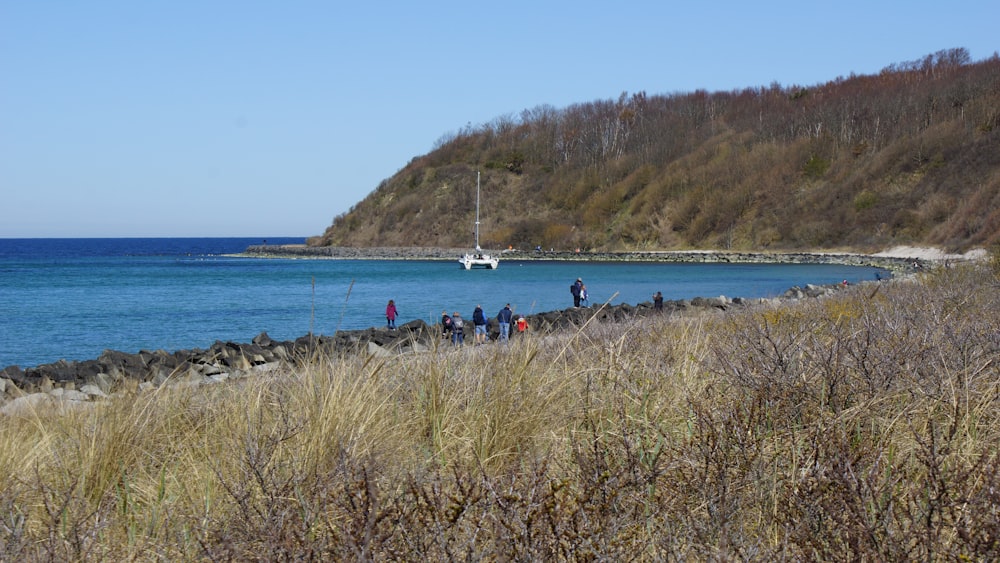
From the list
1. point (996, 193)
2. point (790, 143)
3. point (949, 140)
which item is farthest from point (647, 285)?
point (790, 143)

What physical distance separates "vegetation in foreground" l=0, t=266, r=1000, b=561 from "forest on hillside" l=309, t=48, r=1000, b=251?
59.1m

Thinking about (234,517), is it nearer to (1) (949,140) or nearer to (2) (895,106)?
(1) (949,140)

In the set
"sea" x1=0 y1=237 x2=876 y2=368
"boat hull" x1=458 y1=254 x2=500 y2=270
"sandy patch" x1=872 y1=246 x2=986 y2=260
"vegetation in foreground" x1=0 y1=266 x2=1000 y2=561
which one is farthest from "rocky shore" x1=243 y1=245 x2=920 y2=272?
"vegetation in foreground" x1=0 y1=266 x2=1000 y2=561

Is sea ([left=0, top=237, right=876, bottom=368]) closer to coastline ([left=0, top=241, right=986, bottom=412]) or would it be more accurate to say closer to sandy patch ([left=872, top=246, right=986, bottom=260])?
coastline ([left=0, top=241, right=986, bottom=412])

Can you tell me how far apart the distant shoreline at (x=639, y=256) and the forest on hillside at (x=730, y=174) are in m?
3.49

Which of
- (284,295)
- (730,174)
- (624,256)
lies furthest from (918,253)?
(284,295)

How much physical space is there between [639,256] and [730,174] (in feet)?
57.2

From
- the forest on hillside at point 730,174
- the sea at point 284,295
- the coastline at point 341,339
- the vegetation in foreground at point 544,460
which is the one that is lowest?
the sea at point 284,295

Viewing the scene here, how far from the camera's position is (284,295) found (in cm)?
4988

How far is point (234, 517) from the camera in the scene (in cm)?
362

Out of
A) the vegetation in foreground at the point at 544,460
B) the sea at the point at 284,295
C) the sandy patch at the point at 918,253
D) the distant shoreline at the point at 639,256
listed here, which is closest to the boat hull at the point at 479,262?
the sea at the point at 284,295

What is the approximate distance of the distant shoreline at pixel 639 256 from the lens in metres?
66.2

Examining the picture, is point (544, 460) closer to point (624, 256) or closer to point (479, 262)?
point (479, 262)

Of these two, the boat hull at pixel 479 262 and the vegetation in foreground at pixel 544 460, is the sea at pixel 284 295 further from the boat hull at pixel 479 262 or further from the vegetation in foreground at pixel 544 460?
the vegetation in foreground at pixel 544 460
